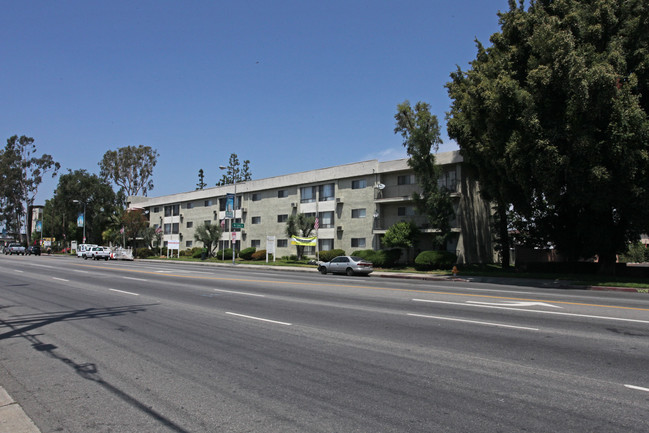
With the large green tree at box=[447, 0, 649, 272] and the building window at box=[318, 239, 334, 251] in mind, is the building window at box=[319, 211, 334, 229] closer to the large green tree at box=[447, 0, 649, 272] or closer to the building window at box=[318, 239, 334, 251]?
the building window at box=[318, 239, 334, 251]

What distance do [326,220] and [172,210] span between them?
3540 cm

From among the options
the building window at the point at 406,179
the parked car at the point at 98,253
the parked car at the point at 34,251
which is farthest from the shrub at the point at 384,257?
the parked car at the point at 34,251

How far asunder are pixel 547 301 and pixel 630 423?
10258 millimetres

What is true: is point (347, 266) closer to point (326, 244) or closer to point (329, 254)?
point (329, 254)

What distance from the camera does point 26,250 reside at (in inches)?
3332

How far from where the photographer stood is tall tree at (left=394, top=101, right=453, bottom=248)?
110 feet

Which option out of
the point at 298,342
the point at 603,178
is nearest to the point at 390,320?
the point at 298,342

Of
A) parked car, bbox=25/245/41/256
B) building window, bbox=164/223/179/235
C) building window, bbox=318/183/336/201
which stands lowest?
parked car, bbox=25/245/41/256

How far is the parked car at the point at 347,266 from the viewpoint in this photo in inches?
1201

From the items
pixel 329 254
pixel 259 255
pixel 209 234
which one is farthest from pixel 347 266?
pixel 209 234

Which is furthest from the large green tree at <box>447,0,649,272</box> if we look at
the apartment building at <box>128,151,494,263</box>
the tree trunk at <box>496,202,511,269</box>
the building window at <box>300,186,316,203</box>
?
the building window at <box>300,186,316,203</box>

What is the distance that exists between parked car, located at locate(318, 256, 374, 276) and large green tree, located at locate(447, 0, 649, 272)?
9.80 m

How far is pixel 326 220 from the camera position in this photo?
45.7m

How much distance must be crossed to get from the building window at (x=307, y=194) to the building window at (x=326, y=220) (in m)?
2.55
